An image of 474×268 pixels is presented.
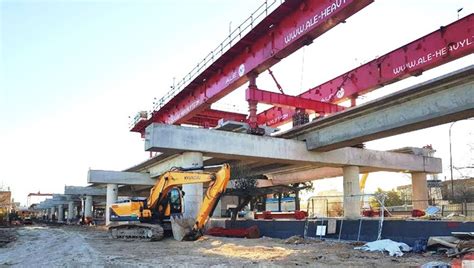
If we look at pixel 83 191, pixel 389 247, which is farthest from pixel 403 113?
pixel 83 191

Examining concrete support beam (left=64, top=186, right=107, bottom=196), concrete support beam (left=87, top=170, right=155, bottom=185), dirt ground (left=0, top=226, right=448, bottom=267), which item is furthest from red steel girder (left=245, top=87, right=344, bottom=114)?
concrete support beam (left=64, top=186, right=107, bottom=196)

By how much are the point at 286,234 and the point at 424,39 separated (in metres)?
11.4

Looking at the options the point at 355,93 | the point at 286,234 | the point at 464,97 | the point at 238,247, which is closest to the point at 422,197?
the point at 355,93

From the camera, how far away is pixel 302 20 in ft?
62.2

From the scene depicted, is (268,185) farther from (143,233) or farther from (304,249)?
(304,249)

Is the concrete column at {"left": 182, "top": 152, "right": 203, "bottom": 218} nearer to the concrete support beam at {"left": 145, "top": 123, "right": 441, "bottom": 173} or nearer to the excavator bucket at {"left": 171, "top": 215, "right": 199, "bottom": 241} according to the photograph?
the excavator bucket at {"left": 171, "top": 215, "right": 199, "bottom": 241}

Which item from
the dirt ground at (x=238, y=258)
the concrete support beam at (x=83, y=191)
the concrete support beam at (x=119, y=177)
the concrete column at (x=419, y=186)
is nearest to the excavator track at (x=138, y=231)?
the dirt ground at (x=238, y=258)

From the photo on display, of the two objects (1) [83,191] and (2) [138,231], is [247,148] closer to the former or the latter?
(2) [138,231]

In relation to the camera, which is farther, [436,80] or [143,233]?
[143,233]

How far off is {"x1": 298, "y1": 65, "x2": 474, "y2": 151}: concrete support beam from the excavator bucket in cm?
795

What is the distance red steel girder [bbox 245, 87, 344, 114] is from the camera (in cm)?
2436

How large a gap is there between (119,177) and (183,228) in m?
A: 19.9

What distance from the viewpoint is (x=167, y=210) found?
2488 centimetres

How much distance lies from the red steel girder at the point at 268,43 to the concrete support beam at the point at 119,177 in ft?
33.8
